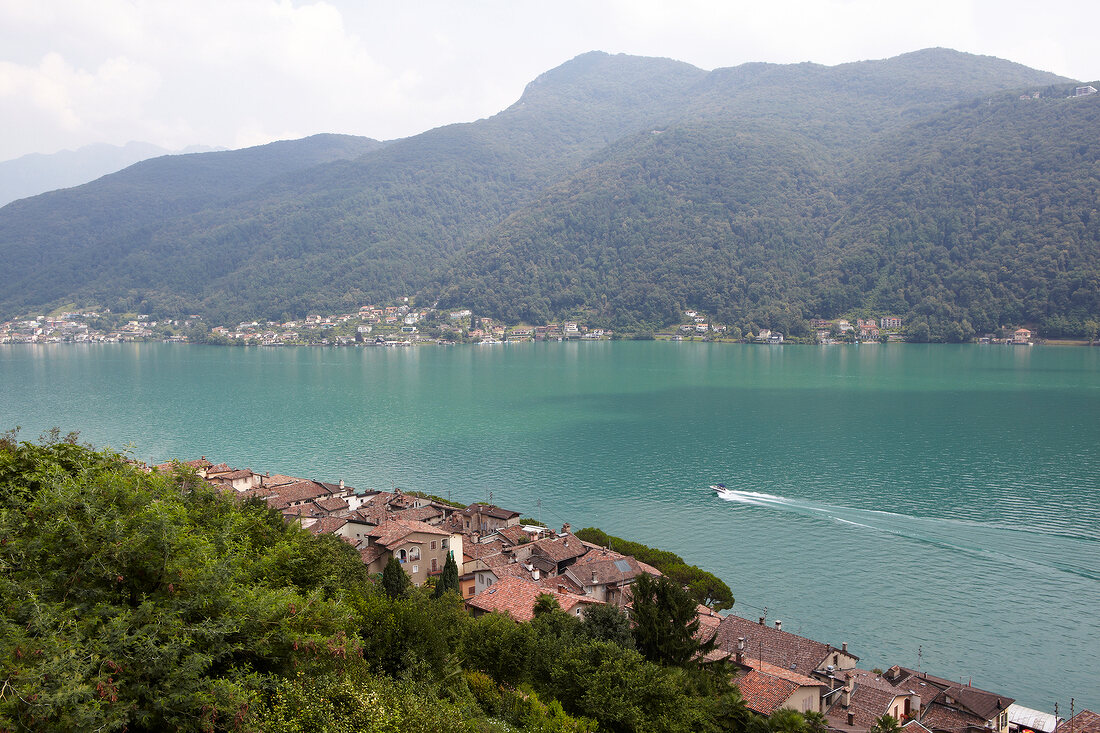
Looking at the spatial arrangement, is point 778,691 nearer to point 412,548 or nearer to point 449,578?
point 449,578

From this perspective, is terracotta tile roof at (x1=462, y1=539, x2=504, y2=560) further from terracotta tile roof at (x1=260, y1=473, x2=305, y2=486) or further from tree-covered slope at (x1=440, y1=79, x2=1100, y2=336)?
tree-covered slope at (x1=440, y1=79, x2=1100, y2=336)

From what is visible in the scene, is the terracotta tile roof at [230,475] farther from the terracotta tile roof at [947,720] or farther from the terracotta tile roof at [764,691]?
the terracotta tile roof at [947,720]

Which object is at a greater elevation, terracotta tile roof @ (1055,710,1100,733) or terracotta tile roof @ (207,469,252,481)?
terracotta tile roof @ (207,469,252,481)

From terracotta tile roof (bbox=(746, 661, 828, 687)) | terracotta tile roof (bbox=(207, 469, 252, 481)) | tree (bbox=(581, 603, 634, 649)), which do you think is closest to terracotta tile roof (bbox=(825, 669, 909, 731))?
terracotta tile roof (bbox=(746, 661, 828, 687))

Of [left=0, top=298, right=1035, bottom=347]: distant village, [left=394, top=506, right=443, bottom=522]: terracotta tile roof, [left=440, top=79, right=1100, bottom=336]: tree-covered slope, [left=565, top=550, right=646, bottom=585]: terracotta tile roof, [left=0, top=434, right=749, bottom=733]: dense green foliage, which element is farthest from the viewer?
[left=0, top=298, right=1035, bottom=347]: distant village

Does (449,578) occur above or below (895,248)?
below

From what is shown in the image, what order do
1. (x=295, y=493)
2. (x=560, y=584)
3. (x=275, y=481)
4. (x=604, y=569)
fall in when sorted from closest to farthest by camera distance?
(x=560, y=584)
(x=604, y=569)
(x=295, y=493)
(x=275, y=481)

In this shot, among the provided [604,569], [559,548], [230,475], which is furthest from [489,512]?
[230,475]
